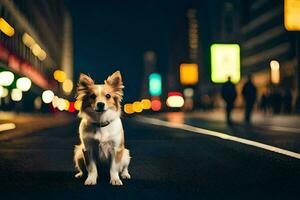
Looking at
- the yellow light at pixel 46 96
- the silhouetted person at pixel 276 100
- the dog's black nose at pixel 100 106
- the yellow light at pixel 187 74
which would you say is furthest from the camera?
the yellow light at pixel 187 74

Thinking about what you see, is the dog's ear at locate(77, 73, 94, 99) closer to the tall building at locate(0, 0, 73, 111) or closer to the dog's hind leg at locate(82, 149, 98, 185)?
the dog's hind leg at locate(82, 149, 98, 185)

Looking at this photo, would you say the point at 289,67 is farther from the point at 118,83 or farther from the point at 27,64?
the point at 118,83

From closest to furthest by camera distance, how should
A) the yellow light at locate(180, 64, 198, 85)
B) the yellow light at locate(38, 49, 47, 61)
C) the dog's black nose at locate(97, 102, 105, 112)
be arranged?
the dog's black nose at locate(97, 102, 105, 112) < the yellow light at locate(38, 49, 47, 61) < the yellow light at locate(180, 64, 198, 85)

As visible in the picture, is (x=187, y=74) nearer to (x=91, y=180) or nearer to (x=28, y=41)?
(x=28, y=41)

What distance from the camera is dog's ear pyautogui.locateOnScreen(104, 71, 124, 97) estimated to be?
661 centimetres

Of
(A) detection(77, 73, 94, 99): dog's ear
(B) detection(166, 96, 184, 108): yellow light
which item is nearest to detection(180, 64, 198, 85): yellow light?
(B) detection(166, 96, 184, 108): yellow light

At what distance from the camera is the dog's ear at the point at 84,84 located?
645cm

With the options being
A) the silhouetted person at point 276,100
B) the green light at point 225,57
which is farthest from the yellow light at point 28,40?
the silhouetted person at point 276,100

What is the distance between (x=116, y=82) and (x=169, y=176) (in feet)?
5.88

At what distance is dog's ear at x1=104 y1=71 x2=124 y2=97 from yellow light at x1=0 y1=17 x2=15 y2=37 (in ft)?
173

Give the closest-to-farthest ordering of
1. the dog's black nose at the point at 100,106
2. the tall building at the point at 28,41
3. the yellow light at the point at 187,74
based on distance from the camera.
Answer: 1. the dog's black nose at the point at 100,106
2. the tall building at the point at 28,41
3. the yellow light at the point at 187,74

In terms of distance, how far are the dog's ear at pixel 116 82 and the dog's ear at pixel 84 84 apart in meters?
0.21

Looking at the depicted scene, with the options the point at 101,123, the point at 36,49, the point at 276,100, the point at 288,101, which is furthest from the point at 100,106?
the point at 36,49

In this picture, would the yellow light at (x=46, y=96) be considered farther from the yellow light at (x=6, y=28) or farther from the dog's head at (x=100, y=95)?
the dog's head at (x=100, y=95)
